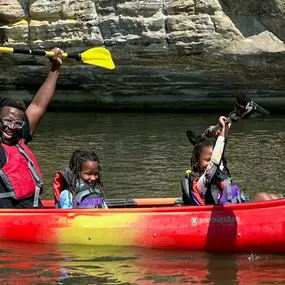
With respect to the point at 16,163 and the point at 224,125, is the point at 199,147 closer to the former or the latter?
the point at 224,125

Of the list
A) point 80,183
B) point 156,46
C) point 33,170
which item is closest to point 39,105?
point 33,170

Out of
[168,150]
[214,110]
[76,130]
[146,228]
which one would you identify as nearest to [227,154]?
[168,150]

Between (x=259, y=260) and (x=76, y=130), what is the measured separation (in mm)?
8628

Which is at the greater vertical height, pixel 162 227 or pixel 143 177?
pixel 162 227

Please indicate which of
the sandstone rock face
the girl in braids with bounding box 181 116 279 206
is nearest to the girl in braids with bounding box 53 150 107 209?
the girl in braids with bounding box 181 116 279 206

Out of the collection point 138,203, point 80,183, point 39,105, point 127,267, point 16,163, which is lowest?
point 138,203

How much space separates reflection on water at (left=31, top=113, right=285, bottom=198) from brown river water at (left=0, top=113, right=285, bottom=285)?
10mm

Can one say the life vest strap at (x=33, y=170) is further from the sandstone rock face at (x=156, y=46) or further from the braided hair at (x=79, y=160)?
the sandstone rock face at (x=156, y=46)

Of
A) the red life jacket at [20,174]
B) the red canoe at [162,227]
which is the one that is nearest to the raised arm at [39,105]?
the red life jacket at [20,174]

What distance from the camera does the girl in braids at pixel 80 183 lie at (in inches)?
247

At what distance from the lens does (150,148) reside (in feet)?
39.0

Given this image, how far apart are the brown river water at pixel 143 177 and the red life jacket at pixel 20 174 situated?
40cm

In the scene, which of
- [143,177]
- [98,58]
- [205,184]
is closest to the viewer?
[205,184]

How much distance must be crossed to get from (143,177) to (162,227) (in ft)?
11.0
